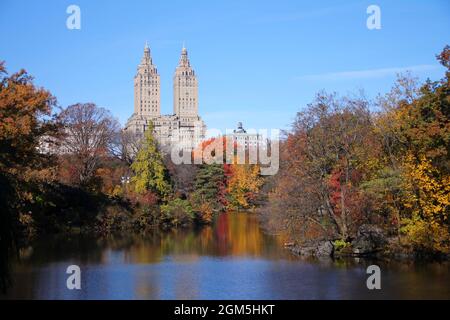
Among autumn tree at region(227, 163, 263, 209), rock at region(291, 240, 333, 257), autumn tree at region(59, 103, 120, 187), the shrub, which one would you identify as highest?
autumn tree at region(59, 103, 120, 187)

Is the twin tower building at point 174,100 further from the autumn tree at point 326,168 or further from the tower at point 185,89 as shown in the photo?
the autumn tree at point 326,168

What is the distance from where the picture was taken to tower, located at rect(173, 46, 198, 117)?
134 metres

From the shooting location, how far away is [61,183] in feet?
106

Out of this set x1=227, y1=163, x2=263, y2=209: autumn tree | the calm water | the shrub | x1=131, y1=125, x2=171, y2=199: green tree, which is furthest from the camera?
x1=227, y1=163, x2=263, y2=209: autumn tree

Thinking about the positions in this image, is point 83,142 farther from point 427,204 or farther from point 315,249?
point 427,204

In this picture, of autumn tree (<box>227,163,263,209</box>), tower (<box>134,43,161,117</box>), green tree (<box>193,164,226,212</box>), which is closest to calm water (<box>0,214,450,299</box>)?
green tree (<box>193,164,226,212</box>)

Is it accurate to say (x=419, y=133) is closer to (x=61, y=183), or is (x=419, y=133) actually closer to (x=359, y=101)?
(x=359, y=101)

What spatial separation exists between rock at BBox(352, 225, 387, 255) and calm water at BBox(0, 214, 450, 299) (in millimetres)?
1349

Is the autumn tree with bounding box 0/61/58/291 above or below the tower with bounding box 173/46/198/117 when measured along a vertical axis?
below

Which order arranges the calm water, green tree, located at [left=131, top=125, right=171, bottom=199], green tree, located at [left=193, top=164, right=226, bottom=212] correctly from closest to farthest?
the calm water
green tree, located at [left=131, top=125, right=171, bottom=199]
green tree, located at [left=193, top=164, right=226, bottom=212]

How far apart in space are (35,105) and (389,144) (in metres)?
14.8

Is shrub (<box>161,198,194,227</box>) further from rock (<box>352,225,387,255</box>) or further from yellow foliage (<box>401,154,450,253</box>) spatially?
yellow foliage (<box>401,154,450,253</box>)
